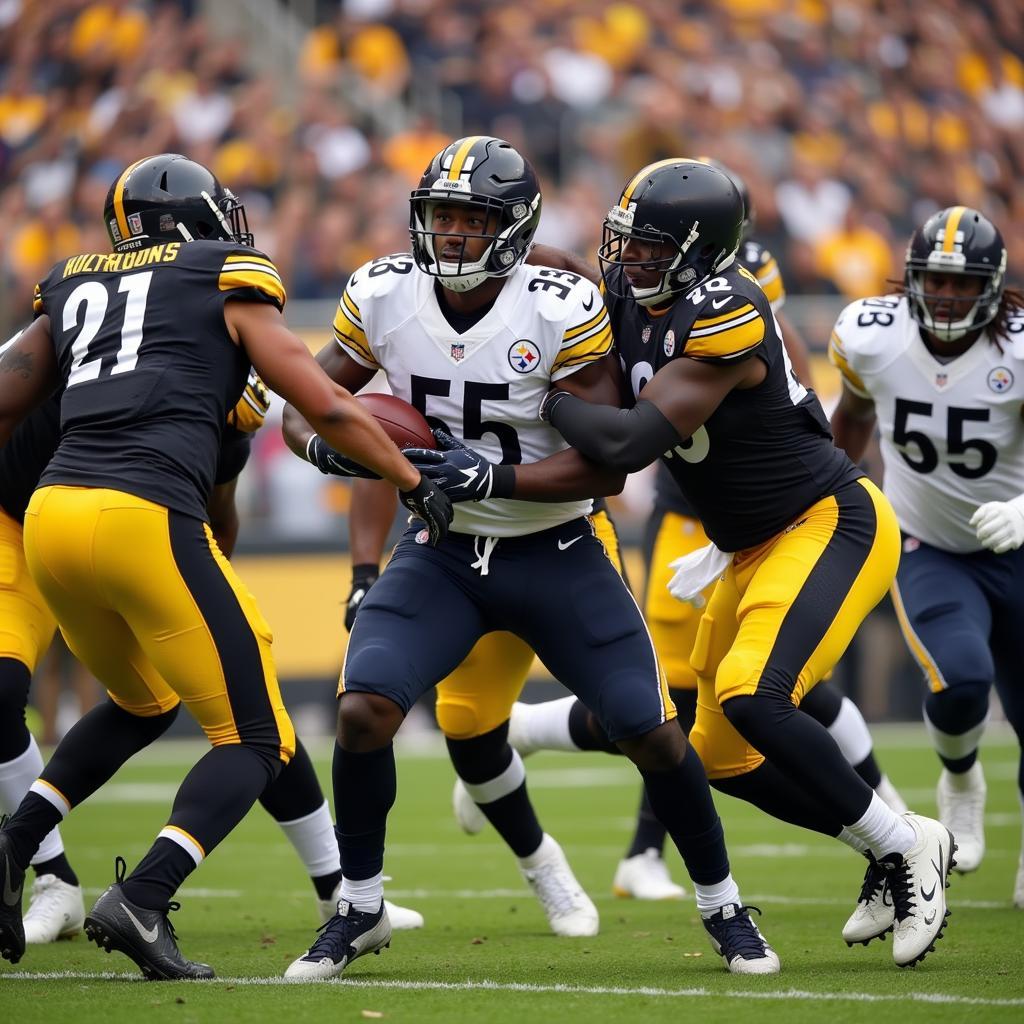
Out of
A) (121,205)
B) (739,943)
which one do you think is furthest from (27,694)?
(739,943)

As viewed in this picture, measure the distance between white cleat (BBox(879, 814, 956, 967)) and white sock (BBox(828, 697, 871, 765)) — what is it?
1349 mm

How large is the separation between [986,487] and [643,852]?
1683 mm

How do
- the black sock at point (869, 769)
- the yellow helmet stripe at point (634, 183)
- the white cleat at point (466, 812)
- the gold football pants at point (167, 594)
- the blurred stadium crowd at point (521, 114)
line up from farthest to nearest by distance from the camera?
the blurred stadium crowd at point (521, 114) < the white cleat at point (466, 812) < the black sock at point (869, 769) < the yellow helmet stripe at point (634, 183) < the gold football pants at point (167, 594)

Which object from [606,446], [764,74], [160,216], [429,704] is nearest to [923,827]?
[606,446]

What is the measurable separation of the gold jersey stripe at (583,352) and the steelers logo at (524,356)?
1.9 inches

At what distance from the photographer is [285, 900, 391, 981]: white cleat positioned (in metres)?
3.72

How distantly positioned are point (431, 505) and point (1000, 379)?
79.2 inches

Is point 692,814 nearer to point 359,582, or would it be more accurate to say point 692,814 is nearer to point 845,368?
point 359,582

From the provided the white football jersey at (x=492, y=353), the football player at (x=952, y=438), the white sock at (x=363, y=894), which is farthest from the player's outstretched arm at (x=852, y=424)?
the white sock at (x=363, y=894)

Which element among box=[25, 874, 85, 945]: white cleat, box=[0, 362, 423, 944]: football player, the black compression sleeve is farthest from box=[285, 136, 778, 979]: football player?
box=[25, 874, 85, 945]: white cleat

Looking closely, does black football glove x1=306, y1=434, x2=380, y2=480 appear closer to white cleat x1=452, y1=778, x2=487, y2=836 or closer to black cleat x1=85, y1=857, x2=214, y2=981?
black cleat x1=85, y1=857, x2=214, y2=981

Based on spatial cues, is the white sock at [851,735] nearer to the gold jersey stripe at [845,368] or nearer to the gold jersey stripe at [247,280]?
the gold jersey stripe at [845,368]

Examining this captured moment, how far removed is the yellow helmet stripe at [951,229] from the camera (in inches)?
188

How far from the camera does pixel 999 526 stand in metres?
4.25
